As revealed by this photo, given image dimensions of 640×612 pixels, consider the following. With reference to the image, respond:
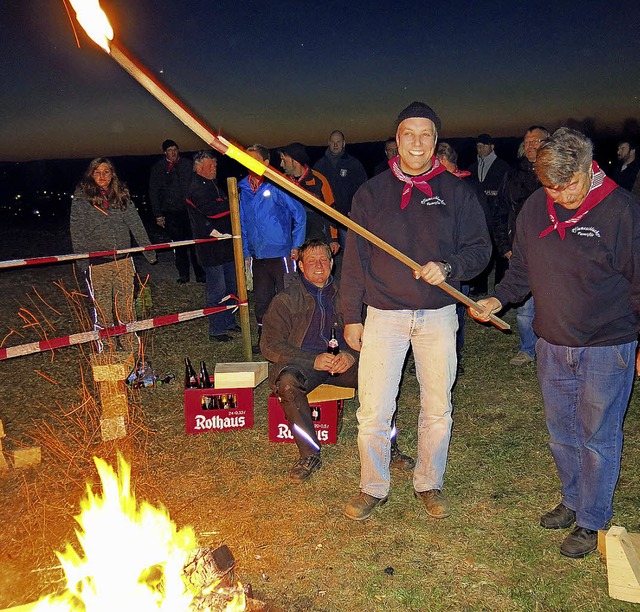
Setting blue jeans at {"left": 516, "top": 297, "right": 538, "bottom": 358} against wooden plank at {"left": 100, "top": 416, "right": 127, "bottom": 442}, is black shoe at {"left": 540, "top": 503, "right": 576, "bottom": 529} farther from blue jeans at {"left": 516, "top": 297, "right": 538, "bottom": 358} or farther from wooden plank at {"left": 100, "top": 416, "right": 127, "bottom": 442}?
wooden plank at {"left": 100, "top": 416, "right": 127, "bottom": 442}

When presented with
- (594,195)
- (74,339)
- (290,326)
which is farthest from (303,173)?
(594,195)

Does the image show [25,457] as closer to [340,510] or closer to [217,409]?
[217,409]

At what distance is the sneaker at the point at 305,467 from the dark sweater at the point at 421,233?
5.32 ft

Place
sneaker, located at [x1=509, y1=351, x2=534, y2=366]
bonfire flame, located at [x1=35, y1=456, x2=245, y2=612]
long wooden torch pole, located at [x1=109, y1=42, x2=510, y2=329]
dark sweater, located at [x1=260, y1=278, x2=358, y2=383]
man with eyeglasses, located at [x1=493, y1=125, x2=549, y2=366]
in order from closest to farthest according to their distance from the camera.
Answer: long wooden torch pole, located at [x1=109, y1=42, x2=510, y2=329]
bonfire flame, located at [x1=35, y1=456, x2=245, y2=612]
dark sweater, located at [x1=260, y1=278, x2=358, y2=383]
man with eyeglasses, located at [x1=493, y1=125, x2=549, y2=366]
sneaker, located at [x1=509, y1=351, x2=534, y2=366]

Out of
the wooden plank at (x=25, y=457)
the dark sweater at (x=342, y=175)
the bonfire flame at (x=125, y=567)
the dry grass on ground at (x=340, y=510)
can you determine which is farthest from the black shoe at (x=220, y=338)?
the bonfire flame at (x=125, y=567)

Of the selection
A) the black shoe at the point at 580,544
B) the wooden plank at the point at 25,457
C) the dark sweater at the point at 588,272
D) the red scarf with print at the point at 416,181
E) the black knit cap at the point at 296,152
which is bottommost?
the black shoe at the point at 580,544

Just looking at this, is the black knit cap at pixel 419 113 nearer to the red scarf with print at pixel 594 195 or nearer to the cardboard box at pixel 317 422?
the red scarf with print at pixel 594 195

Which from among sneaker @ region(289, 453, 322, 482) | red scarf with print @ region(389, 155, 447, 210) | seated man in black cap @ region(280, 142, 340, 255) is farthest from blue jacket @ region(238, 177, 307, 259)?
red scarf with print @ region(389, 155, 447, 210)

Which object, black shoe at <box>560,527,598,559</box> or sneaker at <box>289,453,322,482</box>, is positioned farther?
sneaker at <box>289,453,322,482</box>

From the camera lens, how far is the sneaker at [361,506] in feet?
13.8

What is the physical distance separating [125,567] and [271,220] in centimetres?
477

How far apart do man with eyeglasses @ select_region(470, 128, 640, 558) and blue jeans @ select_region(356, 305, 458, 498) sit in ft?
1.19

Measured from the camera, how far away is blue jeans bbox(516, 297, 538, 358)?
6.87m

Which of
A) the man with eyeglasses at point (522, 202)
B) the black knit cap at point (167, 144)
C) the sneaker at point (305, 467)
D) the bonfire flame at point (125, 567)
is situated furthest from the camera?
the black knit cap at point (167, 144)
